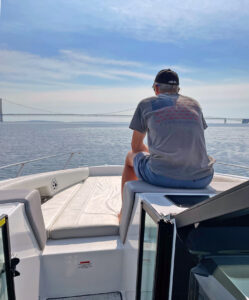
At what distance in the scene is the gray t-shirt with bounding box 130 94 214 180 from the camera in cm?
100

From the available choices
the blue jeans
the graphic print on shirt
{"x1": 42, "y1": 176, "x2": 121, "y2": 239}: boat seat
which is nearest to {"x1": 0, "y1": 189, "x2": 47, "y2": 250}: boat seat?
{"x1": 42, "y1": 176, "x2": 121, "y2": 239}: boat seat

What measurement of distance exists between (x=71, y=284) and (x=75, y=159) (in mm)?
6312

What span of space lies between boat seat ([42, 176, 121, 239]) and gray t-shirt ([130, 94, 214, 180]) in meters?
0.40

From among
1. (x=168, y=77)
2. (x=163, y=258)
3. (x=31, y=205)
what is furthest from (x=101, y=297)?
(x=168, y=77)

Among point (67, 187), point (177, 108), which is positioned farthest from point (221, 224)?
point (67, 187)

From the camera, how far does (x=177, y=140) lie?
100 centimetres

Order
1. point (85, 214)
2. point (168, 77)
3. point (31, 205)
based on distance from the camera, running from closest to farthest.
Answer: point (31, 205) < point (168, 77) < point (85, 214)

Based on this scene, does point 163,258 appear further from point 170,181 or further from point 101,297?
point 101,297

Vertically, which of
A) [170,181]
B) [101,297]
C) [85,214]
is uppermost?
[170,181]

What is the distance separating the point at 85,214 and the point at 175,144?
64 centimetres

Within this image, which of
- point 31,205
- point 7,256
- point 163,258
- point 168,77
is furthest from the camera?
point 168,77

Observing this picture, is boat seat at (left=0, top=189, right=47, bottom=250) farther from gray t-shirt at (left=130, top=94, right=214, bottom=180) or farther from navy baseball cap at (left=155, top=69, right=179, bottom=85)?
navy baseball cap at (left=155, top=69, right=179, bottom=85)

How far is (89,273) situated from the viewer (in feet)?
3.55

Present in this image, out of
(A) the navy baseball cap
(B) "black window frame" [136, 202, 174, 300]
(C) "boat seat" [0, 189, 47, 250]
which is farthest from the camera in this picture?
(A) the navy baseball cap
